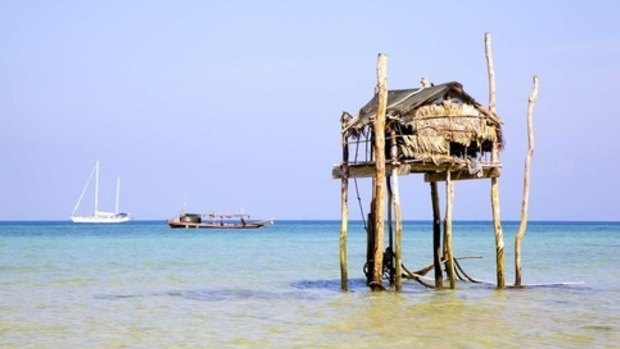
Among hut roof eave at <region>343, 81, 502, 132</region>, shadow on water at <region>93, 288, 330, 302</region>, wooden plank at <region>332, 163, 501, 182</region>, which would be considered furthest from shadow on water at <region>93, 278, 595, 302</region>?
hut roof eave at <region>343, 81, 502, 132</region>

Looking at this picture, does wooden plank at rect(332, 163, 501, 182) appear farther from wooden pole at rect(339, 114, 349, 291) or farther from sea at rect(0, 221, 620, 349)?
sea at rect(0, 221, 620, 349)

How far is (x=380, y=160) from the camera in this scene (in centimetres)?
2059

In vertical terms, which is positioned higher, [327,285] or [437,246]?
[437,246]

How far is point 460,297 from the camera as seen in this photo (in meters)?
22.2

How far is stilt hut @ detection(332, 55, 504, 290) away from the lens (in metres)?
21.0

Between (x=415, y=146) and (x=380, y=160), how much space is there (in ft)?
4.63

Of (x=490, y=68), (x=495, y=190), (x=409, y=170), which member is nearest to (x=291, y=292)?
(x=409, y=170)

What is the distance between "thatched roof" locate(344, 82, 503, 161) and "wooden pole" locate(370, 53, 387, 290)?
0.89 metres

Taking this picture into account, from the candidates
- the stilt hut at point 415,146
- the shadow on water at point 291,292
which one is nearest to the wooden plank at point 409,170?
the stilt hut at point 415,146

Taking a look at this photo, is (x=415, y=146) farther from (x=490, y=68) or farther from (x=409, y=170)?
(x=490, y=68)

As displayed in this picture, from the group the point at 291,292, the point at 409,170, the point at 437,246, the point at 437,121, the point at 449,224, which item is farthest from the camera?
the point at 291,292

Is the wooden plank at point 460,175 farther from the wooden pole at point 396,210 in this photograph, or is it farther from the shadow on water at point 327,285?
the shadow on water at point 327,285

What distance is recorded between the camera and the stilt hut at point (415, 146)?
2100 centimetres

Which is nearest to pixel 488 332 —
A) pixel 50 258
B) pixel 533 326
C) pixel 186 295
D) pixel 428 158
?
pixel 533 326
